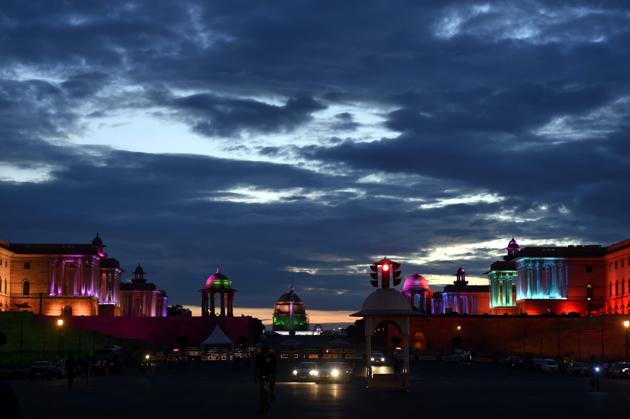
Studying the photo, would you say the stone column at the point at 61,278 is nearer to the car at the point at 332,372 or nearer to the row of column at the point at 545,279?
the row of column at the point at 545,279

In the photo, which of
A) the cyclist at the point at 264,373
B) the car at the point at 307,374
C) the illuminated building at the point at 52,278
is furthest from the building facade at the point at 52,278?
the cyclist at the point at 264,373

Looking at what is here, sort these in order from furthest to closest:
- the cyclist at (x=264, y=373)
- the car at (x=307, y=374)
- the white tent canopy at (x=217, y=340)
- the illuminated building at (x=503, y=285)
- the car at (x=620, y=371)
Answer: the illuminated building at (x=503, y=285)
the white tent canopy at (x=217, y=340)
the car at (x=620, y=371)
the car at (x=307, y=374)
the cyclist at (x=264, y=373)

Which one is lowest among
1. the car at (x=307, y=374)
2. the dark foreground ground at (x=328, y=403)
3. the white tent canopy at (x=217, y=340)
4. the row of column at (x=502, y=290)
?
the dark foreground ground at (x=328, y=403)

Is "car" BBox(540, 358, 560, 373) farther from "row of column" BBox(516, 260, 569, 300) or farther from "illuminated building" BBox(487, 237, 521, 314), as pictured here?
"illuminated building" BBox(487, 237, 521, 314)

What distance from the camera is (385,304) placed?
45562mm

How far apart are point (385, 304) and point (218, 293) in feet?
450

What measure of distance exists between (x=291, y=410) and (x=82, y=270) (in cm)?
13203

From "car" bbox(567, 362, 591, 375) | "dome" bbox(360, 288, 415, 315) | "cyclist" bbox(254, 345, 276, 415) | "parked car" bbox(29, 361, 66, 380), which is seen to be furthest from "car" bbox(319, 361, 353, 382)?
"cyclist" bbox(254, 345, 276, 415)

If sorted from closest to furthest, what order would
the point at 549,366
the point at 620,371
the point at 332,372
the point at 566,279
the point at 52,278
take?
the point at 332,372, the point at 620,371, the point at 549,366, the point at 52,278, the point at 566,279

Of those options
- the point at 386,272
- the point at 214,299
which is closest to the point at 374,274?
the point at 386,272

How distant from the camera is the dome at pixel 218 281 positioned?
178750 millimetres

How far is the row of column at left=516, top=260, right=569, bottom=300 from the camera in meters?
162

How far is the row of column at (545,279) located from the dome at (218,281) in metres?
52.0

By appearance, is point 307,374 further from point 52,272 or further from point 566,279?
point 566,279
